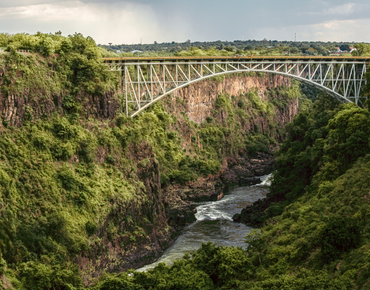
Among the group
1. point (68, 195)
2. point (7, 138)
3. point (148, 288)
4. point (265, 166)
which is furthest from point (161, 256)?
point (265, 166)

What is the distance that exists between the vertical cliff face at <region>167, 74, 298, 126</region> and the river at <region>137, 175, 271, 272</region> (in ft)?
50.0

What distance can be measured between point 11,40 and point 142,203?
60.7 feet

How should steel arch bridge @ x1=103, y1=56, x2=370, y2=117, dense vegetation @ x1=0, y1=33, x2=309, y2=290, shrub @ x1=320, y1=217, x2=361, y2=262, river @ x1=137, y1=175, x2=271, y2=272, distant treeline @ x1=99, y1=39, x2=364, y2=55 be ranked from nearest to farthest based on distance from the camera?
shrub @ x1=320, y1=217, x2=361, y2=262
dense vegetation @ x1=0, y1=33, x2=309, y2=290
river @ x1=137, y1=175, x2=271, y2=272
steel arch bridge @ x1=103, y1=56, x2=370, y2=117
distant treeline @ x1=99, y1=39, x2=364, y2=55

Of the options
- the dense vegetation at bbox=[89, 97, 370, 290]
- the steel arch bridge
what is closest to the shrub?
the dense vegetation at bbox=[89, 97, 370, 290]

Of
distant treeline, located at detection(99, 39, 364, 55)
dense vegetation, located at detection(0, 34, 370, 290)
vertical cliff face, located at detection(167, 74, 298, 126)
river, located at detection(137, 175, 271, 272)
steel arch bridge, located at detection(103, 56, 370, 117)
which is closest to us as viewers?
dense vegetation, located at detection(0, 34, 370, 290)

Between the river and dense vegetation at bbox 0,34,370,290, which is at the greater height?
dense vegetation at bbox 0,34,370,290

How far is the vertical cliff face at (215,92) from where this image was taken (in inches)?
2921

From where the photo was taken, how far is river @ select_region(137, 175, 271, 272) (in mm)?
45906

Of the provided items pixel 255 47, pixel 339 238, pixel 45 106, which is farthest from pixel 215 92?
pixel 339 238

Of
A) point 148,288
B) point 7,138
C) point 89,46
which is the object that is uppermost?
point 89,46

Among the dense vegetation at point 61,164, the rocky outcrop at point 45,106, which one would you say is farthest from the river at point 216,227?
the rocky outcrop at point 45,106

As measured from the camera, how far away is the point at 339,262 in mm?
28141

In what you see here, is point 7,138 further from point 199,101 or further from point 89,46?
point 199,101

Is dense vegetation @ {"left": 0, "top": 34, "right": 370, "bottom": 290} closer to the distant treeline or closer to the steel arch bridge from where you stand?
the steel arch bridge
